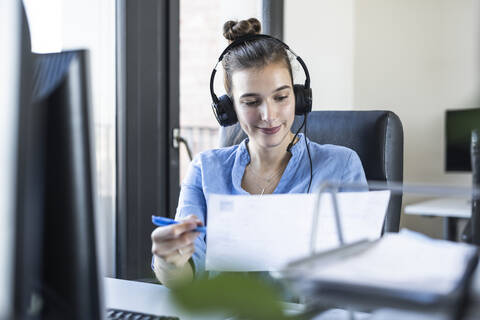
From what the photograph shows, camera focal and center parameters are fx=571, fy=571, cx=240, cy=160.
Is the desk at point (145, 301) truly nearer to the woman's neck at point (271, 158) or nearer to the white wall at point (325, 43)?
the woman's neck at point (271, 158)

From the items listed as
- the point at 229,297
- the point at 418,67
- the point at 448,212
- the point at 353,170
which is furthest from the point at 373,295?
the point at 418,67

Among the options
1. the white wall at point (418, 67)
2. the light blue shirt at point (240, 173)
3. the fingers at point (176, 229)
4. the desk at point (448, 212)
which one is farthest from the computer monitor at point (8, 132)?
the white wall at point (418, 67)

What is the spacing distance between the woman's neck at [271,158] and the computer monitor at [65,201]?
0.92m

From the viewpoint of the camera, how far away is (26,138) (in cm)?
46

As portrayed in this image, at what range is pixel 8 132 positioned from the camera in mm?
440

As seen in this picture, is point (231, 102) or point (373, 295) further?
point (231, 102)

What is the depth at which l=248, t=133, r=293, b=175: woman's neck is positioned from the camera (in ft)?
4.60

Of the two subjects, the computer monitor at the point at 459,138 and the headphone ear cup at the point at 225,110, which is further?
the computer monitor at the point at 459,138

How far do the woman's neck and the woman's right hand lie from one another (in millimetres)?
461

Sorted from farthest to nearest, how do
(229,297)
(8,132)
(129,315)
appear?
(129,315), (8,132), (229,297)

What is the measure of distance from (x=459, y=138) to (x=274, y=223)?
273cm

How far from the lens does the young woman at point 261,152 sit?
131 centimetres

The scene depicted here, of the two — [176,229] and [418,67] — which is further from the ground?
[418,67]

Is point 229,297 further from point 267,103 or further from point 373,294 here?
point 267,103
